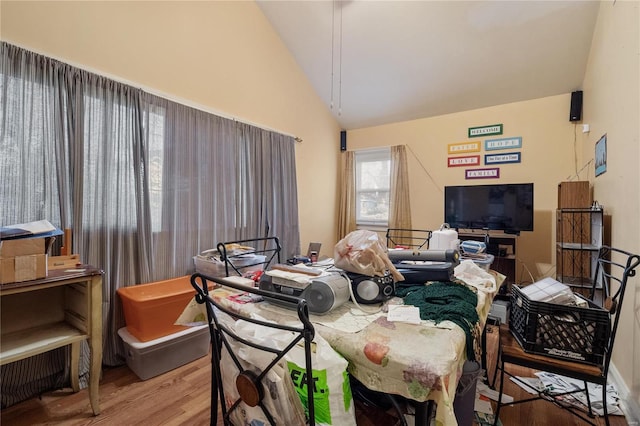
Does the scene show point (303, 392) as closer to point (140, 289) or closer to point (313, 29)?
point (140, 289)

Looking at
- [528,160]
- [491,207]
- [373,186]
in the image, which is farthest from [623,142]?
[373,186]

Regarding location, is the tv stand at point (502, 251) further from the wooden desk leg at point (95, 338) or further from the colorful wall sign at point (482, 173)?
the wooden desk leg at point (95, 338)

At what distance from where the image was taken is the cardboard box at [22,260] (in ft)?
4.23

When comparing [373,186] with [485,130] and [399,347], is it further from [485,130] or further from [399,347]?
[399,347]

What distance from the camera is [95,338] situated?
153 cm

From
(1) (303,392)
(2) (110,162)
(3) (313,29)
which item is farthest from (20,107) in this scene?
(3) (313,29)

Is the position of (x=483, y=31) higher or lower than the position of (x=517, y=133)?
higher

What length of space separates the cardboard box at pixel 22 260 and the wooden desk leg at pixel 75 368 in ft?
2.13

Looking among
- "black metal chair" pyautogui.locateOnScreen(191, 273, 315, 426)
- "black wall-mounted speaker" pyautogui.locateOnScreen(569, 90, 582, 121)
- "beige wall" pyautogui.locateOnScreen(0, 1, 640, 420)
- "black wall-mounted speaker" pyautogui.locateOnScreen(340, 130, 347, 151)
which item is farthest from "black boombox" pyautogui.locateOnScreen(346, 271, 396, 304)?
"black wall-mounted speaker" pyautogui.locateOnScreen(340, 130, 347, 151)

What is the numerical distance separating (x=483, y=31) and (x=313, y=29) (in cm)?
179

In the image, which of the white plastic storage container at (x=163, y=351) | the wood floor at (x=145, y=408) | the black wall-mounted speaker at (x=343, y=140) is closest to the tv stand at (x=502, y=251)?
the wood floor at (x=145, y=408)

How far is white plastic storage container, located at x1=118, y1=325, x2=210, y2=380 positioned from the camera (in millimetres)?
1864

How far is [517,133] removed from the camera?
3459 mm

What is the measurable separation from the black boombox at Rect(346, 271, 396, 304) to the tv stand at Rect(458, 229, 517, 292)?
7.82 feet
